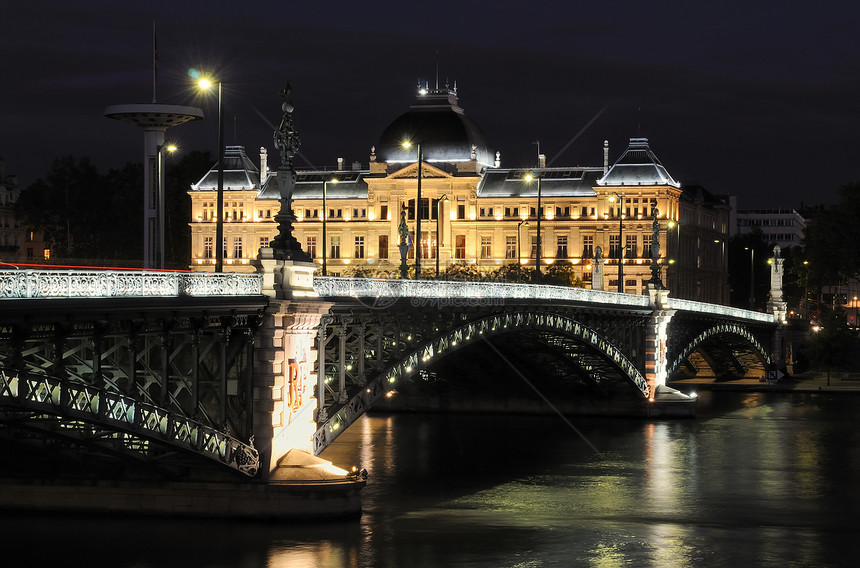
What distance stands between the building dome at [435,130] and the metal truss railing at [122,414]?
436ft

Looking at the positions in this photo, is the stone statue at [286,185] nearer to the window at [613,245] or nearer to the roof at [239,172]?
the window at [613,245]

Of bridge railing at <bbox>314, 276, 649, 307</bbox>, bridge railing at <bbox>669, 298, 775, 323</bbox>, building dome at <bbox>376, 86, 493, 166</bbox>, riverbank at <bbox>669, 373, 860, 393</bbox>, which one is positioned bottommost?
riverbank at <bbox>669, 373, 860, 393</bbox>

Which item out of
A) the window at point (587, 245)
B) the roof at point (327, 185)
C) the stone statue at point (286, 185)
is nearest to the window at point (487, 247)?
the window at point (587, 245)

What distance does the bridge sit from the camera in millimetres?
35062

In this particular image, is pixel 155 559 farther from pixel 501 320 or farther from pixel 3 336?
pixel 501 320

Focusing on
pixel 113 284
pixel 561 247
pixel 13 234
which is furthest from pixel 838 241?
pixel 113 284

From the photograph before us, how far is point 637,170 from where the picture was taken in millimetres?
168875

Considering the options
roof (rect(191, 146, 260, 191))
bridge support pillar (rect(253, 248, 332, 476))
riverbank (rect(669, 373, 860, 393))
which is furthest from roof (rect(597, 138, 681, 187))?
bridge support pillar (rect(253, 248, 332, 476))

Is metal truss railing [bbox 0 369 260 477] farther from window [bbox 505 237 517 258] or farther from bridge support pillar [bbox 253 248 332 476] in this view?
window [bbox 505 237 517 258]

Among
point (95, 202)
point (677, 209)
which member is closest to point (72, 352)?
point (95, 202)

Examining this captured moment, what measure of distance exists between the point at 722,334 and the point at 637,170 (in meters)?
53.6

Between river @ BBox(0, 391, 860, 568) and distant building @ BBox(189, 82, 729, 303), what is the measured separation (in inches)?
3276

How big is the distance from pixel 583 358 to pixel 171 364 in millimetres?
45852

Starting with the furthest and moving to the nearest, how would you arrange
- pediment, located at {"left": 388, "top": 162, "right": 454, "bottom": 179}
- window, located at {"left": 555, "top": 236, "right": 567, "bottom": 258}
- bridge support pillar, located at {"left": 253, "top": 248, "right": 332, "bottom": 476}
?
pediment, located at {"left": 388, "top": 162, "right": 454, "bottom": 179} < window, located at {"left": 555, "top": 236, "right": 567, "bottom": 258} < bridge support pillar, located at {"left": 253, "top": 248, "right": 332, "bottom": 476}
